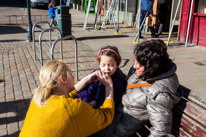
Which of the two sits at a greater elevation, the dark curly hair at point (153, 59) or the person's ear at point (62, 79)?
the dark curly hair at point (153, 59)

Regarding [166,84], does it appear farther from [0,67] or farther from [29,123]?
[0,67]

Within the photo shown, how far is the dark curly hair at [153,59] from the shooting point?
191cm

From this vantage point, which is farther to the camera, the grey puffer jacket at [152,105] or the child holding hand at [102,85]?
the child holding hand at [102,85]

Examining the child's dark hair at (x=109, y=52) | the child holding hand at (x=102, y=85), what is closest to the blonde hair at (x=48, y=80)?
the child holding hand at (x=102, y=85)

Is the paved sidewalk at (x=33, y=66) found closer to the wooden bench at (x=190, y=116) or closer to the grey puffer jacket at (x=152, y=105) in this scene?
the grey puffer jacket at (x=152, y=105)

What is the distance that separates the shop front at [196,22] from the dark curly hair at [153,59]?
7.13m

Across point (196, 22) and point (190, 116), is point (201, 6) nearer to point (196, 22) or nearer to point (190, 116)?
point (196, 22)

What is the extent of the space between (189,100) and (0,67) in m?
5.52

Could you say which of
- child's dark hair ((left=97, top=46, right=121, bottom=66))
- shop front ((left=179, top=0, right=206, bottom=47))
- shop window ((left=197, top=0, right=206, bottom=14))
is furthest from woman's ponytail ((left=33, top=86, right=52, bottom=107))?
shop window ((left=197, top=0, right=206, bottom=14))

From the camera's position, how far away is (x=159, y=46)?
6.34 feet

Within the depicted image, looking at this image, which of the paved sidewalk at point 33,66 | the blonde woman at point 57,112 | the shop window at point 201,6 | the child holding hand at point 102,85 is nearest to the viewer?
the blonde woman at point 57,112

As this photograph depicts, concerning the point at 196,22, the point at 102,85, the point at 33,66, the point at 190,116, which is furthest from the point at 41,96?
the point at 196,22

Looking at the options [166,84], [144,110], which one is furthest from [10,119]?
[166,84]

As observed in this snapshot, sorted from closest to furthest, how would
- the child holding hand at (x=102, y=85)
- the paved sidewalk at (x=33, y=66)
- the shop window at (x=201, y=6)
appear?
the child holding hand at (x=102, y=85) → the paved sidewalk at (x=33, y=66) → the shop window at (x=201, y=6)
